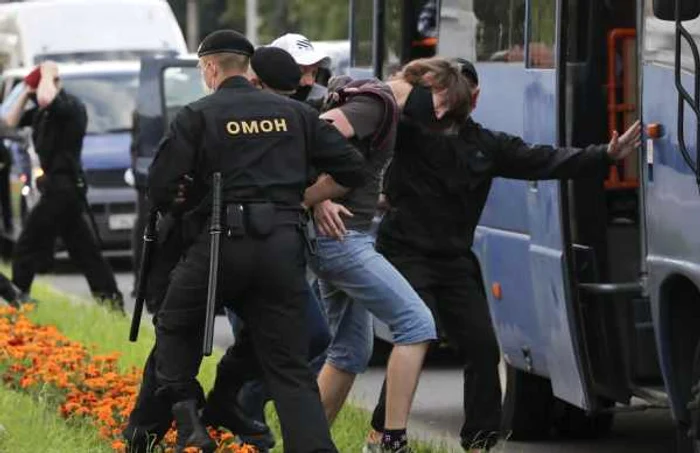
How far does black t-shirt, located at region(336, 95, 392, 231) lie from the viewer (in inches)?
321

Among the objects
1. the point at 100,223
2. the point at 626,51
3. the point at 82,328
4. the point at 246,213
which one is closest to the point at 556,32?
the point at 626,51

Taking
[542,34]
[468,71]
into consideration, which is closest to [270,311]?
[468,71]

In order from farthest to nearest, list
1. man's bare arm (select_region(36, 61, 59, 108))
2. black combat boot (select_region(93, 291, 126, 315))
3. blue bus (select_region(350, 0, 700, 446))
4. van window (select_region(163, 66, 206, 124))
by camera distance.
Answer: van window (select_region(163, 66, 206, 124)) < black combat boot (select_region(93, 291, 126, 315)) < man's bare arm (select_region(36, 61, 59, 108)) < blue bus (select_region(350, 0, 700, 446))

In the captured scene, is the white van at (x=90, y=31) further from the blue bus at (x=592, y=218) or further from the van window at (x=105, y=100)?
the blue bus at (x=592, y=218)

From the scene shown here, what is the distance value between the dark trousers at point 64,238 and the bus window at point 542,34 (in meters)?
6.73

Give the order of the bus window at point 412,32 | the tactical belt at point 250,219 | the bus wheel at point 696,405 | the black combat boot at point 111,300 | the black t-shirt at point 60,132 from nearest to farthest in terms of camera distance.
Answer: the tactical belt at point 250,219 < the bus wheel at point 696,405 < the bus window at point 412,32 < the black t-shirt at point 60,132 < the black combat boot at point 111,300

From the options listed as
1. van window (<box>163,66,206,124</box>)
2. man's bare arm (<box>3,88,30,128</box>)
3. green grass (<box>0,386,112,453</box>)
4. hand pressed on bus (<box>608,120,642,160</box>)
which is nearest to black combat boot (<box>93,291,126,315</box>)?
man's bare arm (<box>3,88,30,128</box>)

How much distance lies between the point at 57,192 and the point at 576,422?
6023 mm

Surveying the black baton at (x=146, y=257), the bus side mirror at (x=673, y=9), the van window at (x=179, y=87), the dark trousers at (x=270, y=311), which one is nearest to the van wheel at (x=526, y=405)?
the black baton at (x=146, y=257)

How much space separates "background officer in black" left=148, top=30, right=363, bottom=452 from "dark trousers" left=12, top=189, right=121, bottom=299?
7685 millimetres

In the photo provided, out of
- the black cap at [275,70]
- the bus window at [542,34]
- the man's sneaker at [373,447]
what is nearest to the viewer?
the black cap at [275,70]

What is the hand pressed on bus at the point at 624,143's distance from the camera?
8.26 metres

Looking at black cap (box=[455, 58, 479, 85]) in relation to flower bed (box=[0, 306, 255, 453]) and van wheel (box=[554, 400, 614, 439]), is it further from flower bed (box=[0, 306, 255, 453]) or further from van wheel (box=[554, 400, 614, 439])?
van wheel (box=[554, 400, 614, 439])

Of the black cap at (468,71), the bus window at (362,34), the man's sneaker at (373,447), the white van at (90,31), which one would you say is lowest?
the white van at (90,31)
